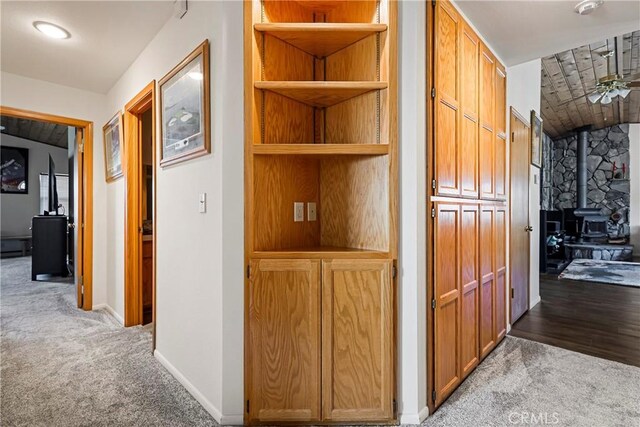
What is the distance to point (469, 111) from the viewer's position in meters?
2.21

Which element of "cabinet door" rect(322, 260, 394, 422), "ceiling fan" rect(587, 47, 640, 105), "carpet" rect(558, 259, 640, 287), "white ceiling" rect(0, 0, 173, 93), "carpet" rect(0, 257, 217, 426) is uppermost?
"ceiling fan" rect(587, 47, 640, 105)

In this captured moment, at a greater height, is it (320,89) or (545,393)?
(320,89)

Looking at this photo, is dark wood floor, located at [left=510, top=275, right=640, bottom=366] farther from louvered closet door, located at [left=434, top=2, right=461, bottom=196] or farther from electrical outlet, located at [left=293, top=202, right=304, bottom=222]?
electrical outlet, located at [left=293, top=202, right=304, bottom=222]

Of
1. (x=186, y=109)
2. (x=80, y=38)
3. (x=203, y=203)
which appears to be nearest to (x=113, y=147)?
(x=80, y=38)

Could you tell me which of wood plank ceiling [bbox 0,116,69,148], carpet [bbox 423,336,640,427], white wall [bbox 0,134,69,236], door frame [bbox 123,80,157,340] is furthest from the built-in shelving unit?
white wall [bbox 0,134,69,236]

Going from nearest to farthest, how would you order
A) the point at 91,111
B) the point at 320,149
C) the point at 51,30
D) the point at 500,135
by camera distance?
the point at 320,149
the point at 51,30
the point at 500,135
the point at 91,111

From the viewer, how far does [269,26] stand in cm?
167

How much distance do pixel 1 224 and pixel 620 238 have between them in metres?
14.4

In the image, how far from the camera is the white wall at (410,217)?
A: 1.71 meters

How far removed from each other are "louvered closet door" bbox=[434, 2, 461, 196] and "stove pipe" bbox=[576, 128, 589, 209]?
8.88 metres

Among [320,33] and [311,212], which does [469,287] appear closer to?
[311,212]

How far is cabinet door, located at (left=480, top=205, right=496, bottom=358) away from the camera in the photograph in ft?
7.86

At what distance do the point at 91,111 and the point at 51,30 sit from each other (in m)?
1.33

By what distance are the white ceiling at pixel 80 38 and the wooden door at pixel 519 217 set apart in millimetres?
3069
